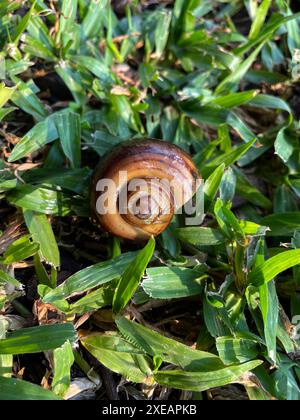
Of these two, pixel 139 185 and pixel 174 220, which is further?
pixel 174 220

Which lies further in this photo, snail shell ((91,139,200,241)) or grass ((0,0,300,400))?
snail shell ((91,139,200,241))

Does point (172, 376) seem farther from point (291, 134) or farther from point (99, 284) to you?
point (291, 134)

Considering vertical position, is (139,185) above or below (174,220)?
above

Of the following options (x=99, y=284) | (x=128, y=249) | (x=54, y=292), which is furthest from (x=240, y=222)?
(x=54, y=292)

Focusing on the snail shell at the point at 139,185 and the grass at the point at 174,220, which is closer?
the grass at the point at 174,220
